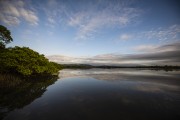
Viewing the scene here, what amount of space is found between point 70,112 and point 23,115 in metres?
3.30

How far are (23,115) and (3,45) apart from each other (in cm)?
2103

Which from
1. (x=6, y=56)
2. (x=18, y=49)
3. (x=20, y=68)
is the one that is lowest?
(x=20, y=68)

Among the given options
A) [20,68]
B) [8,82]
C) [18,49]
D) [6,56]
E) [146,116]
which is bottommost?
[146,116]

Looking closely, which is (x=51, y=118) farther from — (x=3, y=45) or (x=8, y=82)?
(x=3, y=45)

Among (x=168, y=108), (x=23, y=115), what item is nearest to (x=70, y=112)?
(x=23, y=115)

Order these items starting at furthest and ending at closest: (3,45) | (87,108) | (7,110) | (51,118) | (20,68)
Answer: (3,45), (20,68), (87,108), (7,110), (51,118)

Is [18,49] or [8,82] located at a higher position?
[18,49]

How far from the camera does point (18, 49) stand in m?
→ 26.2

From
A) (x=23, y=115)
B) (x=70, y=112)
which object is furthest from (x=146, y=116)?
(x=23, y=115)

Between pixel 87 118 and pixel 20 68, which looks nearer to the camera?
pixel 87 118

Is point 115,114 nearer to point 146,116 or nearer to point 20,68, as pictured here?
point 146,116

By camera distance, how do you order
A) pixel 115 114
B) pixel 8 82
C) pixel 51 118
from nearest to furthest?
pixel 51 118
pixel 115 114
pixel 8 82

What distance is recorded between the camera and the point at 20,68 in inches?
923

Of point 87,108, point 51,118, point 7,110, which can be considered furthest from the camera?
point 87,108
